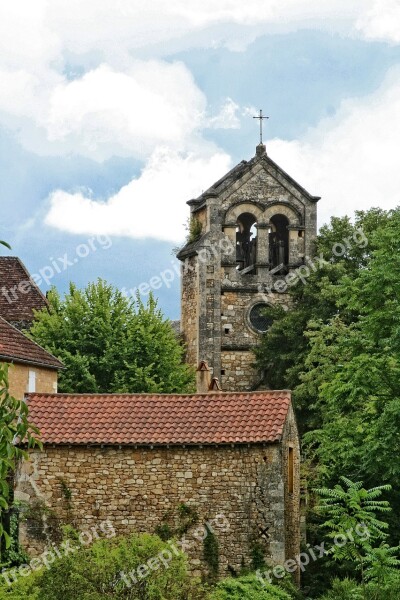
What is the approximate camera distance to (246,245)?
55.3 meters

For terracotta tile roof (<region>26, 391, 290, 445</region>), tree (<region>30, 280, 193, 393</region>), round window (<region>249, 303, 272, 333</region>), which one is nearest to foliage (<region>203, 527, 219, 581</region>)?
terracotta tile roof (<region>26, 391, 290, 445</region>)

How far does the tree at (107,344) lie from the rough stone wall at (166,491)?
14.9m

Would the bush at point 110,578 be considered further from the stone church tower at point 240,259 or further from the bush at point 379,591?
the stone church tower at point 240,259

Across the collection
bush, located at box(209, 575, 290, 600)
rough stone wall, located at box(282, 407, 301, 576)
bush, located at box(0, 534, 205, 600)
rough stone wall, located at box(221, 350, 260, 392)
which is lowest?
bush, located at box(209, 575, 290, 600)

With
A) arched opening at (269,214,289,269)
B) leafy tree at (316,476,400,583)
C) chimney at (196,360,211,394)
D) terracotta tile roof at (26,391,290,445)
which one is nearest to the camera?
leafy tree at (316,476,400,583)

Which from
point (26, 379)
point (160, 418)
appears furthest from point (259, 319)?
point (160, 418)

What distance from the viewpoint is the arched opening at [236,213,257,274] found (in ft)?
179

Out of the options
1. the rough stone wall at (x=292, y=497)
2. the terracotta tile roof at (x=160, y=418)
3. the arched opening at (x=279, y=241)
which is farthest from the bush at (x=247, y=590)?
the arched opening at (x=279, y=241)

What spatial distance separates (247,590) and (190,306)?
29746 mm

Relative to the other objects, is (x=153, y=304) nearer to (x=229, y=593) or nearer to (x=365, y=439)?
(x=365, y=439)

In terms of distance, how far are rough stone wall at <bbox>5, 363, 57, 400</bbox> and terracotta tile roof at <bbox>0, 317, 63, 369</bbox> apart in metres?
0.25

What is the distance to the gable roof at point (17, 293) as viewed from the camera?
48.4 meters

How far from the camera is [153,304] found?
1855 inches

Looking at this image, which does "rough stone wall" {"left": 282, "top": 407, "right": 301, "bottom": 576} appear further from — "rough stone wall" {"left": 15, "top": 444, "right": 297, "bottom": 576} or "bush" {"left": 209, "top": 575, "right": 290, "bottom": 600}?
"bush" {"left": 209, "top": 575, "right": 290, "bottom": 600}
